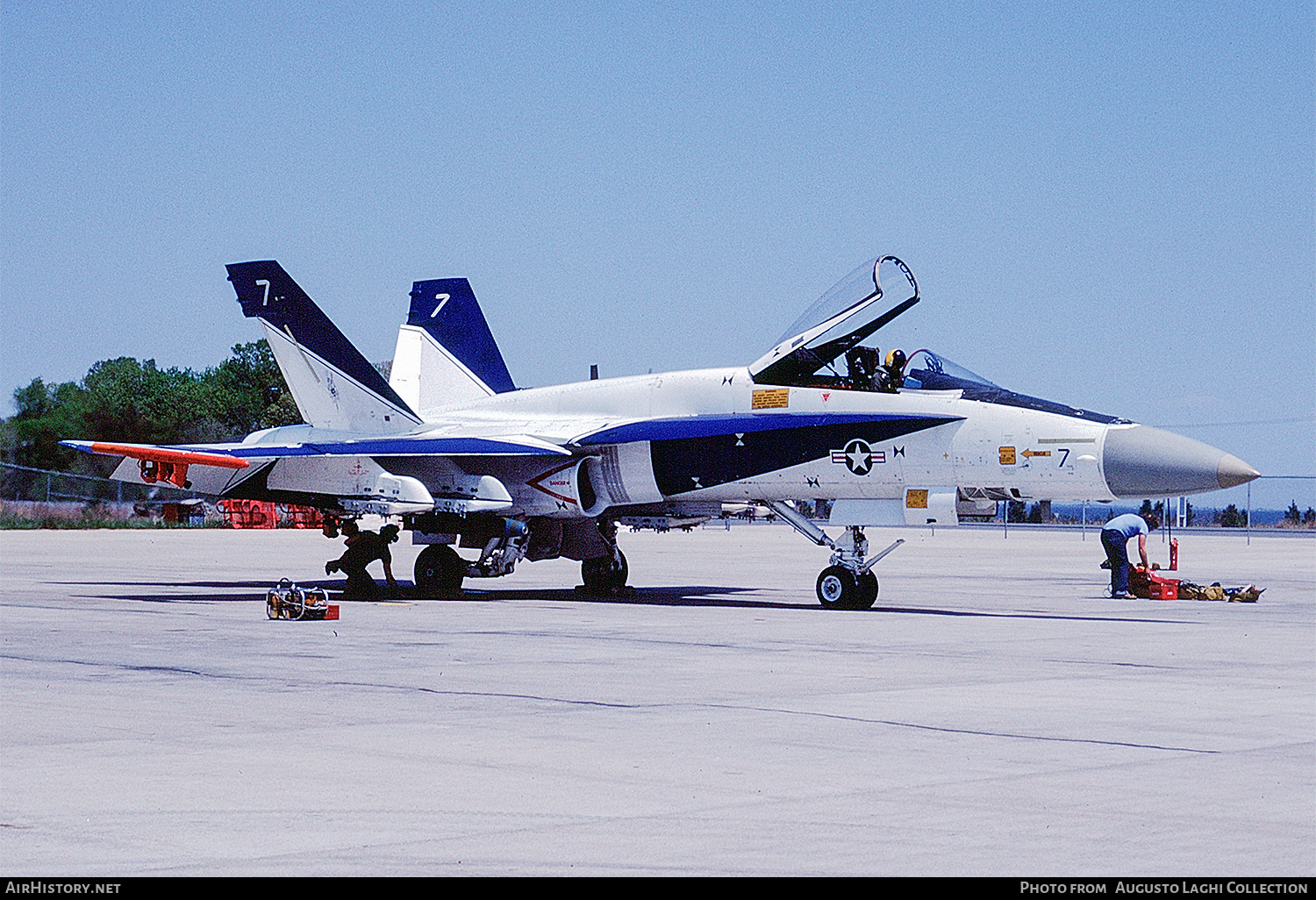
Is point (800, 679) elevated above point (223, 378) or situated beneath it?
situated beneath

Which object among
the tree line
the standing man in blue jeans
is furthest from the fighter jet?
the tree line

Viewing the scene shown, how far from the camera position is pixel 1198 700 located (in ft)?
29.6

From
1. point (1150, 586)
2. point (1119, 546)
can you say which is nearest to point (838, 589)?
point (1119, 546)

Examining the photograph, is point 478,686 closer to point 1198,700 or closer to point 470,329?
point 1198,700

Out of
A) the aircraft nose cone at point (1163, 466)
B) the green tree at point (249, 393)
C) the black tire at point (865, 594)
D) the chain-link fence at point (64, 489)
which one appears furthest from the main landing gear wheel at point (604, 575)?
the green tree at point (249, 393)

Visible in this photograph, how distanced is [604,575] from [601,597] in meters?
0.64

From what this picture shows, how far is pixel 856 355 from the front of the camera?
17.4 m

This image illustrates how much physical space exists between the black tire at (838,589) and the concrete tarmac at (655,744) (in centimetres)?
50

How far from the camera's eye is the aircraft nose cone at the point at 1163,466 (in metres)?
14.9

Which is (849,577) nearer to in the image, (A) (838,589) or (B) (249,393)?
(A) (838,589)

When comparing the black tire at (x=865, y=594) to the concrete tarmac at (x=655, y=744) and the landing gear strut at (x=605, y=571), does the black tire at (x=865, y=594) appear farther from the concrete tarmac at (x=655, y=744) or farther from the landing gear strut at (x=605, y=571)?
the landing gear strut at (x=605, y=571)

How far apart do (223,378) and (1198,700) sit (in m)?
80.4

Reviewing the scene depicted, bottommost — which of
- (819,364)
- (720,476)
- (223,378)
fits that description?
(720,476)
